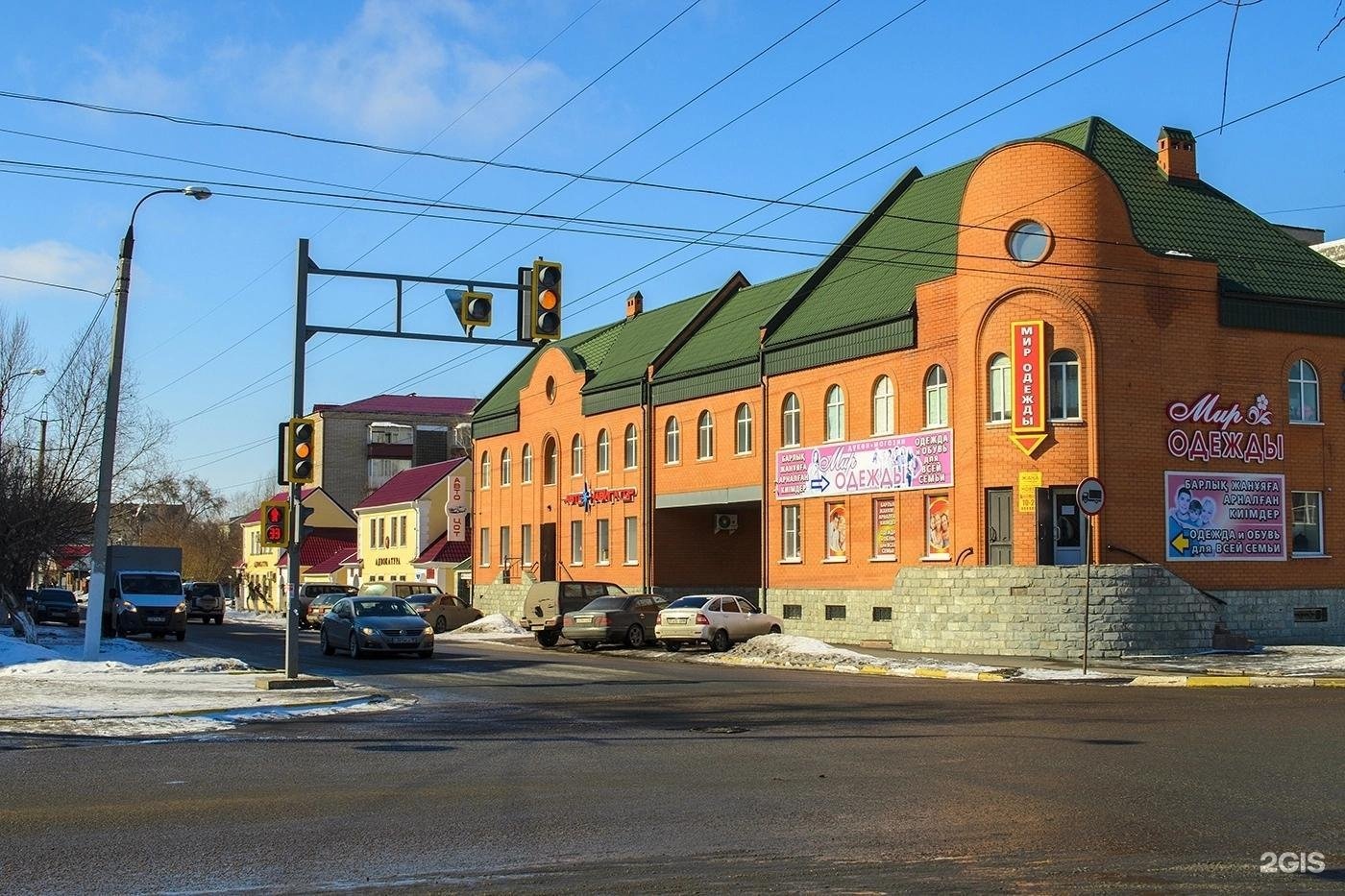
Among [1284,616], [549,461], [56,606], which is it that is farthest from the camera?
[56,606]

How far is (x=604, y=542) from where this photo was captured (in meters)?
51.5

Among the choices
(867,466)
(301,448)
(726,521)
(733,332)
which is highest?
(733,332)

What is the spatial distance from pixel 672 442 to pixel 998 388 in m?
16.6

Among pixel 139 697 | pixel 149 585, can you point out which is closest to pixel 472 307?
pixel 139 697

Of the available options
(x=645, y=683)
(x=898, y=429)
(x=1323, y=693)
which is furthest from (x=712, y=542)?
(x=1323, y=693)

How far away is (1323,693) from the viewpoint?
21500mm

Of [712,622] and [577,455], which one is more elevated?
[577,455]

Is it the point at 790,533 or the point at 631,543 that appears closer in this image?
the point at 790,533

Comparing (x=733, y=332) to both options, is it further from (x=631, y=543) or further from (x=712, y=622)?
(x=712, y=622)

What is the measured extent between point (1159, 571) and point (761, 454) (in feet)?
46.6

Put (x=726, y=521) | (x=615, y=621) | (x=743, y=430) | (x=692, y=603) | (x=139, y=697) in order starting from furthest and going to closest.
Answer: (x=726, y=521), (x=743, y=430), (x=615, y=621), (x=692, y=603), (x=139, y=697)

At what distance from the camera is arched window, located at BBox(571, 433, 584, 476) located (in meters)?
53.2

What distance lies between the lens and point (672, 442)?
1880 inches

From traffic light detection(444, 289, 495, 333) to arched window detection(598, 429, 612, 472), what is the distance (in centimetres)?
2949
